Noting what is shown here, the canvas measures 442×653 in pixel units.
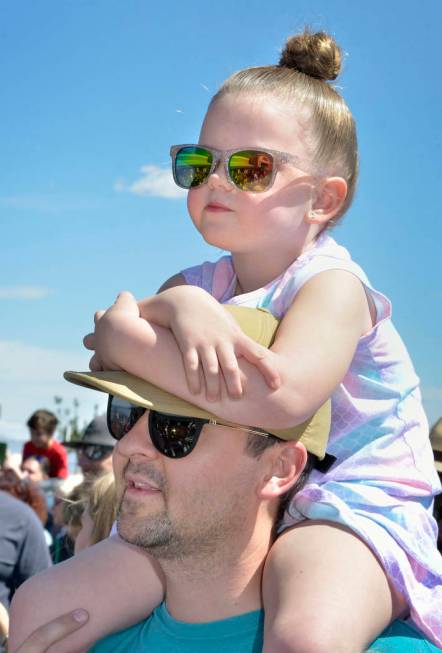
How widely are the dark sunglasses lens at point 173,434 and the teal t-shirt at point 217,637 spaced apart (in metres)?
0.48

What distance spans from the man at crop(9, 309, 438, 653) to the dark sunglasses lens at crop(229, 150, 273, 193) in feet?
2.12

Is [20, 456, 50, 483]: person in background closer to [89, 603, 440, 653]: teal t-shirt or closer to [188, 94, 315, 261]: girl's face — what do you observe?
[89, 603, 440, 653]: teal t-shirt

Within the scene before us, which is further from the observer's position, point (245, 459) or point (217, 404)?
point (245, 459)

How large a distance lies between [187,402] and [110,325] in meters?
0.27

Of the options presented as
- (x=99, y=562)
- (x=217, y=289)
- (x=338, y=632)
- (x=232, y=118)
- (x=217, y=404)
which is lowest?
(x=99, y=562)

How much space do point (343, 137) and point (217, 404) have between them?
0.97m

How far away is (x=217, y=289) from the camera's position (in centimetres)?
301

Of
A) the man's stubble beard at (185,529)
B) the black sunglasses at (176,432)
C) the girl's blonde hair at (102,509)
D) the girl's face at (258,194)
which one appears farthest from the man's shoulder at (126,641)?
the girl's blonde hair at (102,509)

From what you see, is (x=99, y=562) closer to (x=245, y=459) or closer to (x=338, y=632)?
(x=245, y=459)

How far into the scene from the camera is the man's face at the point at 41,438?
12.4 metres

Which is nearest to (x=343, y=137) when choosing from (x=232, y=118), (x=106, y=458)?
(x=232, y=118)

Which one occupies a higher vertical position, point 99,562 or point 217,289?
point 217,289

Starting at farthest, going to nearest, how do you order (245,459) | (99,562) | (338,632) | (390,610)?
1. (99,562)
2. (245,459)
3. (390,610)
4. (338,632)

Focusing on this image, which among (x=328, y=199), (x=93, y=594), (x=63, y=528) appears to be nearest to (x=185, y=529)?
(x=93, y=594)
